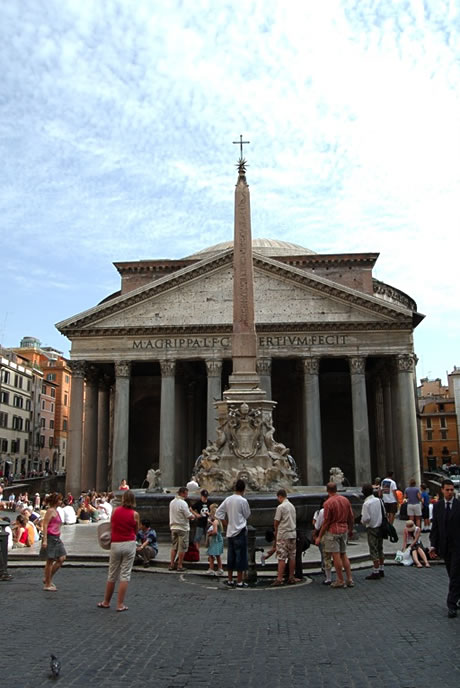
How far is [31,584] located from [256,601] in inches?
127

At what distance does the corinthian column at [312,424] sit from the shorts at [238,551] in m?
22.9

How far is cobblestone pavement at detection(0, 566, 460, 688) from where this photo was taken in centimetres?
461

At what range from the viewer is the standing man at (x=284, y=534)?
8.16m

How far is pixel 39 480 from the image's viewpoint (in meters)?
39.6

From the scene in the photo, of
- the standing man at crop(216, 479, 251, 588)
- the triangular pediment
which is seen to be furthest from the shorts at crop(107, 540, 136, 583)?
the triangular pediment

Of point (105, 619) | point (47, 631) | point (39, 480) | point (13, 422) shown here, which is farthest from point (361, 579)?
point (13, 422)

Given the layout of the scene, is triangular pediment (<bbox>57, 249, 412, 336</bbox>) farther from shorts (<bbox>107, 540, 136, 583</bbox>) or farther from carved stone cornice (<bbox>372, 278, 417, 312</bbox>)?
shorts (<bbox>107, 540, 136, 583</bbox>)

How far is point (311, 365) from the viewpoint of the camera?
32469 mm

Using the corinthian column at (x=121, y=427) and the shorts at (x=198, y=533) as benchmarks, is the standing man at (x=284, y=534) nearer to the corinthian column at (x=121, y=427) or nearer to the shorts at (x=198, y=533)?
the shorts at (x=198, y=533)

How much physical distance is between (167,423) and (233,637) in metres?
26.7

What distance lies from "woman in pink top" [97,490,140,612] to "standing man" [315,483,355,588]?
2.47 meters

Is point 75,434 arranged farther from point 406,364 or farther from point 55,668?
point 55,668

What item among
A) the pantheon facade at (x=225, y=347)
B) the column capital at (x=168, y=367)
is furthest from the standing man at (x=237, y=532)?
the column capital at (x=168, y=367)

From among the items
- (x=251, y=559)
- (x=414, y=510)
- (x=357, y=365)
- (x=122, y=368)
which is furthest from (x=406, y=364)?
(x=251, y=559)
